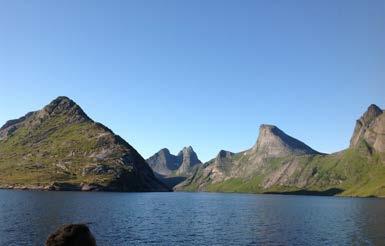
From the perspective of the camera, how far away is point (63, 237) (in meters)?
20.7

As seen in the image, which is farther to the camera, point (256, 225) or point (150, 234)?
point (256, 225)

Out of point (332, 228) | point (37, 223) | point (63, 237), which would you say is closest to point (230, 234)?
point (332, 228)

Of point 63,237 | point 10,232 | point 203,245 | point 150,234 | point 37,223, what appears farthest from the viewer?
point 37,223

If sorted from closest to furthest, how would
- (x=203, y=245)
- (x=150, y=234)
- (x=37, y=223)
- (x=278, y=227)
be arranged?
(x=203, y=245) < (x=150, y=234) < (x=37, y=223) < (x=278, y=227)

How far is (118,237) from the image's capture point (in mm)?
90812

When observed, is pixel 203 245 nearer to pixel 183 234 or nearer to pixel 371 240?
pixel 183 234

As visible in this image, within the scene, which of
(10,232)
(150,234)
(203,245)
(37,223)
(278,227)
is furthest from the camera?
(278,227)

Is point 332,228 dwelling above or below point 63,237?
below

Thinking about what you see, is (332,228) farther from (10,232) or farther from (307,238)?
(10,232)

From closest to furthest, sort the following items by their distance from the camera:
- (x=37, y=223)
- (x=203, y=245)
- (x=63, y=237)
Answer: (x=63, y=237), (x=203, y=245), (x=37, y=223)

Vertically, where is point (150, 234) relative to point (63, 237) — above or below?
below

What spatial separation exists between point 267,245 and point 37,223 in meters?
58.0

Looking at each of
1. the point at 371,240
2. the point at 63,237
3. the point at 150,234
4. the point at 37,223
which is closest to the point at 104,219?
the point at 37,223

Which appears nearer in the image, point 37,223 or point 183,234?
point 183,234
